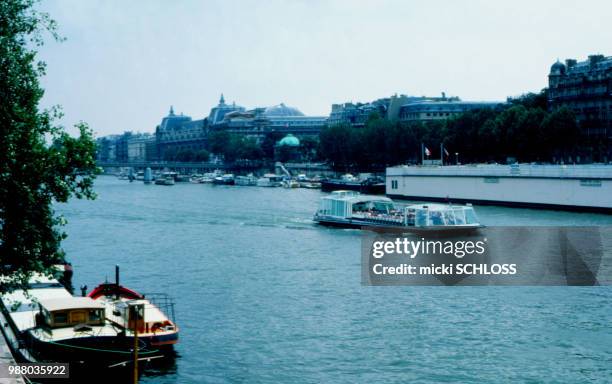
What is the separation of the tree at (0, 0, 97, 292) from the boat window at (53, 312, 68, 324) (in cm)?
368

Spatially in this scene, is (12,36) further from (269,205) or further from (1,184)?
(269,205)

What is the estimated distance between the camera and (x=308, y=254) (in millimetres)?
43469

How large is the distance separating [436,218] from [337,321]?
2195 centimetres

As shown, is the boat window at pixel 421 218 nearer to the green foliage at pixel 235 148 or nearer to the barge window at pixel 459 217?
the barge window at pixel 459 217

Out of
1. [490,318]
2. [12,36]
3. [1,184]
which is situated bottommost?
[490,318]

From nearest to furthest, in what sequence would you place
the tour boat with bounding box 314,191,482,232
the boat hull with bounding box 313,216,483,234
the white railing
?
the boat hull with bounding box 313,216,483,234, the tour boat with bounding box 314,191,482,232, the white railing

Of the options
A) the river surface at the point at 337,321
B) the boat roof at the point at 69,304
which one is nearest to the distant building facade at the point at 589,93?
the river surface at the point at 337,321

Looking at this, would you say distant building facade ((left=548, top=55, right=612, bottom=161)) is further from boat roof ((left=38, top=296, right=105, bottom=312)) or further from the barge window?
boat roof ((left=38, top=296, right=105, bottom=312))

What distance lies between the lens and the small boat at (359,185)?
105m

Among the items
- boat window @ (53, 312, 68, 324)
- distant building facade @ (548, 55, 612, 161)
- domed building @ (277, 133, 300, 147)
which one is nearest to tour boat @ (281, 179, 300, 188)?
distant building facade @ (548, 55, 612, 161)

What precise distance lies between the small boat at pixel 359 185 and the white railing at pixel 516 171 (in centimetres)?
814

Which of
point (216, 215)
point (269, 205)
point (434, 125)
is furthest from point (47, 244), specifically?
point (434, 125)

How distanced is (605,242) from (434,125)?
7658cm

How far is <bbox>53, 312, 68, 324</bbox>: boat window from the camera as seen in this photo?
70.7ft
